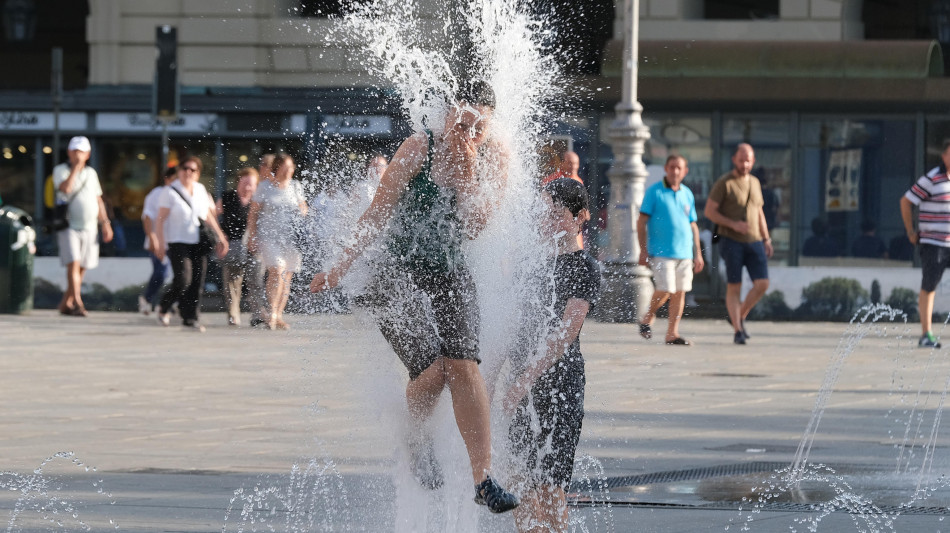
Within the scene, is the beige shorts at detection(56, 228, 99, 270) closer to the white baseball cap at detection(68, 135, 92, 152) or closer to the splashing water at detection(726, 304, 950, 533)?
the white baseball cap at detection(68, 135, 92, 152)

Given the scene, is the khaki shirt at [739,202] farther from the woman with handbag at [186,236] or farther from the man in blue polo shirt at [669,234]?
the woman with handbag at [186,236]

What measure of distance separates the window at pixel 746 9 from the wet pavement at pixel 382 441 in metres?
10.3

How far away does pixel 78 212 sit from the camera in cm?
1753

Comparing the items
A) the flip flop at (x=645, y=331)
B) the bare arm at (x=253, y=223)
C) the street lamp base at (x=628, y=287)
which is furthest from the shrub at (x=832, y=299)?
the bare arm at (x=253, y=223)

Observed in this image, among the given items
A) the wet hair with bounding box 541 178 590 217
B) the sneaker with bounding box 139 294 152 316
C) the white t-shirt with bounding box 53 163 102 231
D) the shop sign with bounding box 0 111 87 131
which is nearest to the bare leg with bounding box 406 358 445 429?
the wet hair with bounding box 541 178 590 217

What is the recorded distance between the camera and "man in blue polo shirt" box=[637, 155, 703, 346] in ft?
45.9

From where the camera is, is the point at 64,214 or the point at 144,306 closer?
the point at 64,214

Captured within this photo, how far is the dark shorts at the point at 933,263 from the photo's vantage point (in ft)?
45.2

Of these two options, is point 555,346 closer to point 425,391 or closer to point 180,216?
point 425,391

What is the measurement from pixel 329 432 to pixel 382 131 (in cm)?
1270

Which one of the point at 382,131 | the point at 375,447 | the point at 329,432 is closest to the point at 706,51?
the point at 382,131

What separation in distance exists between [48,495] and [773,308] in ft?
47.9

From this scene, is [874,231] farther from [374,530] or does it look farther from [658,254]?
[374,530]

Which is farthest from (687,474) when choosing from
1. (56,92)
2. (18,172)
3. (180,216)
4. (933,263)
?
(18,172)
